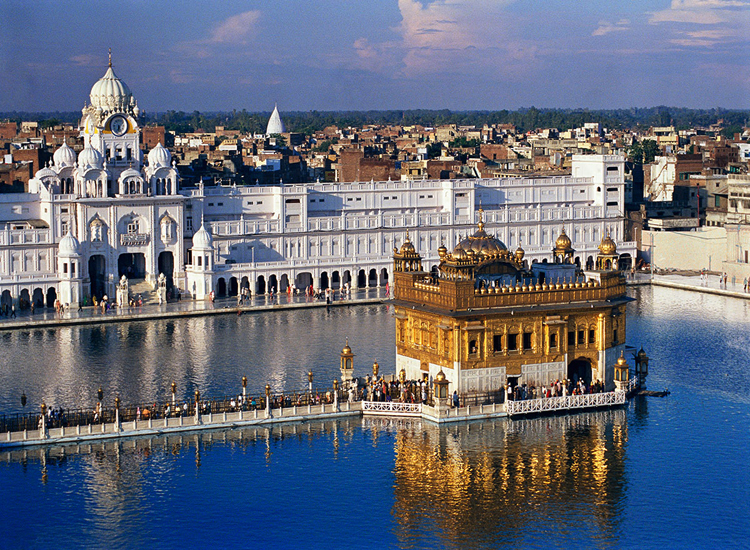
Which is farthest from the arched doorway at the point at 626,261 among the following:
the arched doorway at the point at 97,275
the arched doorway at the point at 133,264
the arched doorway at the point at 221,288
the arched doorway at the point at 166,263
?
the arched doorway at the point at 97,275

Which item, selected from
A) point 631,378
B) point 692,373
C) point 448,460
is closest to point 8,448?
point 448,460

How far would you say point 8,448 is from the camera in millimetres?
44250

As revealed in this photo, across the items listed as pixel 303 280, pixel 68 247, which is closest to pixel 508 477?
pixel 68 247

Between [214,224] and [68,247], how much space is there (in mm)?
8659

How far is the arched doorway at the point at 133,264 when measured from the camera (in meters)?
78.5

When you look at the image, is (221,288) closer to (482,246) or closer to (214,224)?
(214,224)

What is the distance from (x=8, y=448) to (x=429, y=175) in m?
75.2

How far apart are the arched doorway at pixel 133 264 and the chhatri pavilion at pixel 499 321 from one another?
29.9 meters

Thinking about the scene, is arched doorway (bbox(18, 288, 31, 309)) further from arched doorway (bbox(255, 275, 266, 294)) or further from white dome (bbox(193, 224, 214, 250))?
arched doorway (bbox(255, 275, 266, 294))

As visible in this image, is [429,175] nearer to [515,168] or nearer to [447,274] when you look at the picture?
[515,168]

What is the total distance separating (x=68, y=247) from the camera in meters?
73.7

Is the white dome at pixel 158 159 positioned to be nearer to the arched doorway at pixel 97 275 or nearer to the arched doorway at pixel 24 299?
the arched doorway at pixel 97 275

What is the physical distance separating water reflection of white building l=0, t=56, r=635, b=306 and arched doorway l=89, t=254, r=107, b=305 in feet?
0.17

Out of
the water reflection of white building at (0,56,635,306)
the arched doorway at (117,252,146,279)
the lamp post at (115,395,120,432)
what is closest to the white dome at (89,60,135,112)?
the water reflection of white building at (0,56,635,306)
